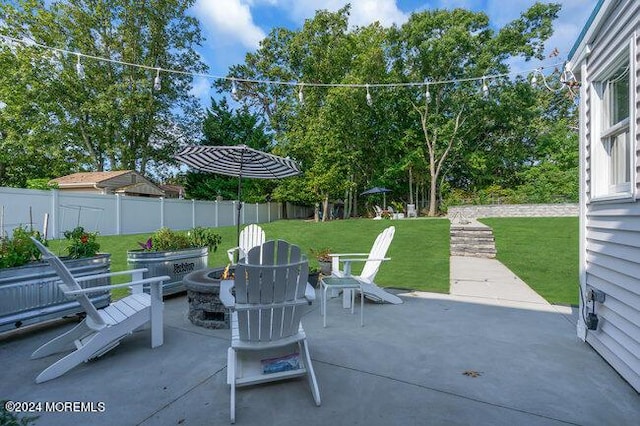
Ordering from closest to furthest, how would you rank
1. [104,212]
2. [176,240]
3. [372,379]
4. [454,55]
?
1. [372,379]
2. [176,240]
3. [104,212]
4. [454,55]

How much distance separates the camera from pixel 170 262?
4504mm

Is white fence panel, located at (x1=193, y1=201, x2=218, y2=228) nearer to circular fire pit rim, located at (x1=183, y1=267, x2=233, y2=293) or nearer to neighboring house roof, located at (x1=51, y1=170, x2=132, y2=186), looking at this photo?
neighboring house roof, located at (x1=51, y1=170, x2=132, y2=186)

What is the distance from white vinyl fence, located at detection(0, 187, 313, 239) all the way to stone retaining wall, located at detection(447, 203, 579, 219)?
11.1 metres

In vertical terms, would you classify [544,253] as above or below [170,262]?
below

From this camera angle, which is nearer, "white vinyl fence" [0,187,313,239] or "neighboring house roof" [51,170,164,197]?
"white vinyl fence" [0,187,313,239]

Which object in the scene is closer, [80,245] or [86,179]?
[80,245]

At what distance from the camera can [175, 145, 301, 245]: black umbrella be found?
161 inches

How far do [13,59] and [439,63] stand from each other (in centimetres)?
2165

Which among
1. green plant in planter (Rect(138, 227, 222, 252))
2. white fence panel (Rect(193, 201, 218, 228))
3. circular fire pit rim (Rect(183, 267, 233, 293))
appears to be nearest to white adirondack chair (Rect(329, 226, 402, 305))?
circular fire pit rim (Rect(183, 267, 233, 293))

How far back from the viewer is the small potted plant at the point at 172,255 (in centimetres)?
432

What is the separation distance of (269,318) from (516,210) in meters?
15.4

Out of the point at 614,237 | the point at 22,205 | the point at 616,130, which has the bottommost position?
the point at 614,237

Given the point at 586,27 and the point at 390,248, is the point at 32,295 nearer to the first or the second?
the point at 586,27

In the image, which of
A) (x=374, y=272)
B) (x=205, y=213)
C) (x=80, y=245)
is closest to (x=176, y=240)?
(x=80, y=245)
